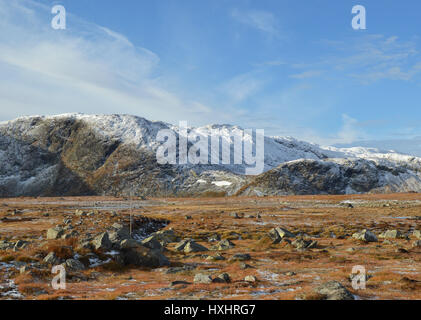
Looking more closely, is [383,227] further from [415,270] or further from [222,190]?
[222,190]

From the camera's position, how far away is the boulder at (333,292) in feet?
52.5

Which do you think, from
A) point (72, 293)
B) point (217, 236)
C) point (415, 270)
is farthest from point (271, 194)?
point (72, 293)

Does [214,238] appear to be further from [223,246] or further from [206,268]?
[206,268]

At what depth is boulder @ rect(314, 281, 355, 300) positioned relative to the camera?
16016mm

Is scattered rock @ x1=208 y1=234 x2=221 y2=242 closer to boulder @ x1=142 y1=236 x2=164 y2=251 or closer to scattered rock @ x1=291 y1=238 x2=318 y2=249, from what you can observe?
scattered rock @ x1=291 y1=238 x2=318 y2=249

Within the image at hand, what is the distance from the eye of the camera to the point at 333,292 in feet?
53.8

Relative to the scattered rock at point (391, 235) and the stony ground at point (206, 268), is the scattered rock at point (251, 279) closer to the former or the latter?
the stony ground at point (206, 268)

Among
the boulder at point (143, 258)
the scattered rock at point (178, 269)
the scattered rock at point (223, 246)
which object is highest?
the boulder at point (143, 258)

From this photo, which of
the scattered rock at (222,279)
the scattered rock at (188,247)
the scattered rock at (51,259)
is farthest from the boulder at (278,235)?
the scattered rock at (51,259)

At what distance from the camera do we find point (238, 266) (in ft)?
90.8

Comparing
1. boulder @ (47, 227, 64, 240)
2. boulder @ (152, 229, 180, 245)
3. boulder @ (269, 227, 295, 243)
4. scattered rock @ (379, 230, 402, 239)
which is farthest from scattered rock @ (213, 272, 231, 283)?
scattered rock @ (379, 230, 402, 239)

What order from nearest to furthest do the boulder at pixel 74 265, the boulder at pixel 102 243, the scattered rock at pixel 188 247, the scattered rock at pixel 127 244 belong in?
1. the boulder at pixel 74 265
2. the boulder at pixel 102 243
3. the scattered rock at pixel 127 244
4. the scattered rock at pixel 188 247

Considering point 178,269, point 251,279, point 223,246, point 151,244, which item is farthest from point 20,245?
point 251,279
